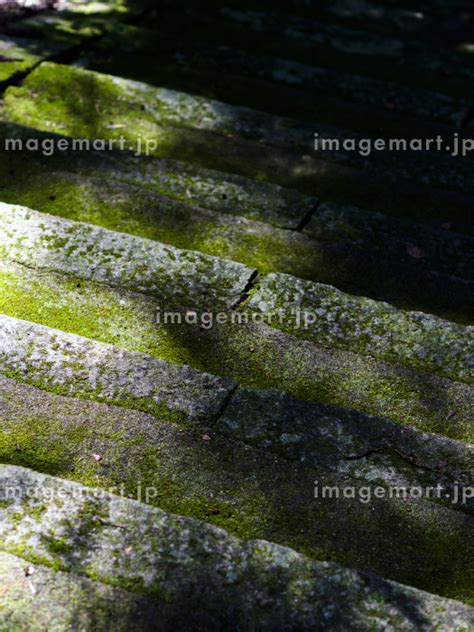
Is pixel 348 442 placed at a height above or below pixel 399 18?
below

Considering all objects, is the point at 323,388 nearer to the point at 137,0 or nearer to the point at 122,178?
the point at 122,178

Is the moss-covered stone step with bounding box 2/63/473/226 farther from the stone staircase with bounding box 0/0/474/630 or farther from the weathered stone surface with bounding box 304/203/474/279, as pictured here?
the weathered stone surface with bounding box 304/203/474/279

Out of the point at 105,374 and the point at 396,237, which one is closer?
the point at 105,374

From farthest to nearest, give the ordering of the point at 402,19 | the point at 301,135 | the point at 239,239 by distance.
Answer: the point at 402,19 < the point at 301,135 < the point at 239,239

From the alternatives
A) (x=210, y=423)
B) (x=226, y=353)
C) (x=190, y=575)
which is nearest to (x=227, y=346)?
(x=226, y=353)

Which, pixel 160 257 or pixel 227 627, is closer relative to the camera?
pixel 227 627

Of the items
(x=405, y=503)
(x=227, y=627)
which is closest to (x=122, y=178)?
(x=405, y=503)

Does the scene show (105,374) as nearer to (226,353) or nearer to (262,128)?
(226,353)
